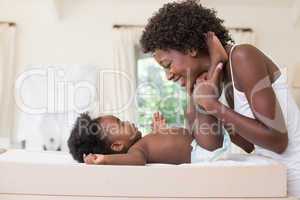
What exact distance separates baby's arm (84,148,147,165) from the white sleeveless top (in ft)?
0.99

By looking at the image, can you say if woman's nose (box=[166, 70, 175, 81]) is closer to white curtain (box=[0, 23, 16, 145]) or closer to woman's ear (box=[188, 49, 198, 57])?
woman's ear (box=[188, 49, 198, 57])

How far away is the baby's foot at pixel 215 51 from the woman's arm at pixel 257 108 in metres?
0.07

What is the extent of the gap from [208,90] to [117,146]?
1.51ft

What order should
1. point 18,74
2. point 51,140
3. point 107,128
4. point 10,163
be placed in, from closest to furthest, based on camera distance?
point 10,163 → point 107,128 → point 51,140 → point 18,74

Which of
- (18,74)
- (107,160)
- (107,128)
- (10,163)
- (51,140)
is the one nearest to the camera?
(10,163)

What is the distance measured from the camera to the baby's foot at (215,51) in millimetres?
1129

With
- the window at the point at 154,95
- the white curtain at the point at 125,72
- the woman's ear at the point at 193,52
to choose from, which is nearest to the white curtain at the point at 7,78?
the white curtain at the point at 125,72

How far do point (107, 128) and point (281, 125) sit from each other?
24.2 inches

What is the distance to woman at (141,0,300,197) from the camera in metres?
1.02

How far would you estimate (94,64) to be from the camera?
4332mm

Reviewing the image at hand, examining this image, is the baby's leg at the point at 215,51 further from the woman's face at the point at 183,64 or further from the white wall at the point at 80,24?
the white wall at the point at 80,24

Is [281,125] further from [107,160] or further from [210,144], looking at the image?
[107,160]

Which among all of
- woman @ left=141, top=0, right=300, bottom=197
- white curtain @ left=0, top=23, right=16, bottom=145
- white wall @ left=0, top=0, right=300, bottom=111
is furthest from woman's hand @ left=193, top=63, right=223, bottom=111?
white curtain @ left=0, top=23, right=16, bottom=145

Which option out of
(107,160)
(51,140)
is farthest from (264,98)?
(51,140)
